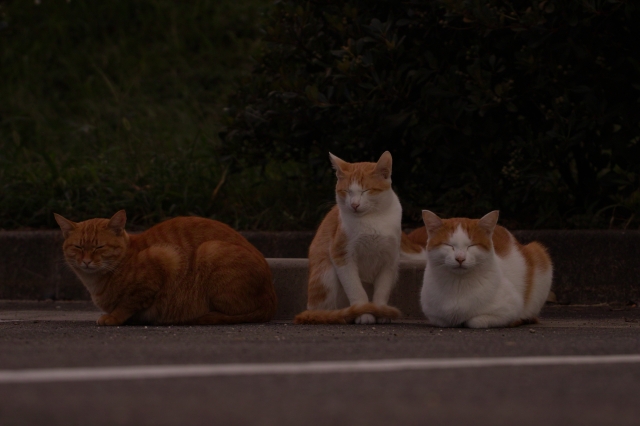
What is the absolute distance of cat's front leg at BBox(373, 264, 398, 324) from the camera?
594 cm

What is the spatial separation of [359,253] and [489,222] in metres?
0.86

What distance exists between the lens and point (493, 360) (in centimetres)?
380

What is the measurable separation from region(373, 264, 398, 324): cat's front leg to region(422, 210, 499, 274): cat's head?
0.39 m

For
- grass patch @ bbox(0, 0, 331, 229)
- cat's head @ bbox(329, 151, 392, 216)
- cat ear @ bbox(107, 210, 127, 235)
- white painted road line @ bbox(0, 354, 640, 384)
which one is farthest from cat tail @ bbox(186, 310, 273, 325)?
white painted road line @ bbox(0, 354, 640, 384)

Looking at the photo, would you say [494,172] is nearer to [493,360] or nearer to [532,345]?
[532,345]

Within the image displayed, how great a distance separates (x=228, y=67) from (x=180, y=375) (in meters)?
10.2

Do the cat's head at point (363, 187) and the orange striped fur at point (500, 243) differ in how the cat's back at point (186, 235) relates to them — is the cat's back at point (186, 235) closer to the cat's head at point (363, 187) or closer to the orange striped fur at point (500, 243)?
the cat's head at point (363, 187)

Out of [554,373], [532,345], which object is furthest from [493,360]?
[532,345]

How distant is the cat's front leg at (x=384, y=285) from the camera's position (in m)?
5.94

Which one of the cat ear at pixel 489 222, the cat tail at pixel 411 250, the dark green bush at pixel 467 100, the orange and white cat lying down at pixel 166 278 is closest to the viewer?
the cat ear at pixel 489 222

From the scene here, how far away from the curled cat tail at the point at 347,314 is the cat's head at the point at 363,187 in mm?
626

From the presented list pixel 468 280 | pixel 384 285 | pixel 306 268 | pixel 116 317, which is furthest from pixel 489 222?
pixel 116 317

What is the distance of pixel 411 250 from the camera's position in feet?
20.8

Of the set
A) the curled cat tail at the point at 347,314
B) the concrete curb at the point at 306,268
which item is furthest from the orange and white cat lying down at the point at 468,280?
the concrete curb at the point at 306,268
